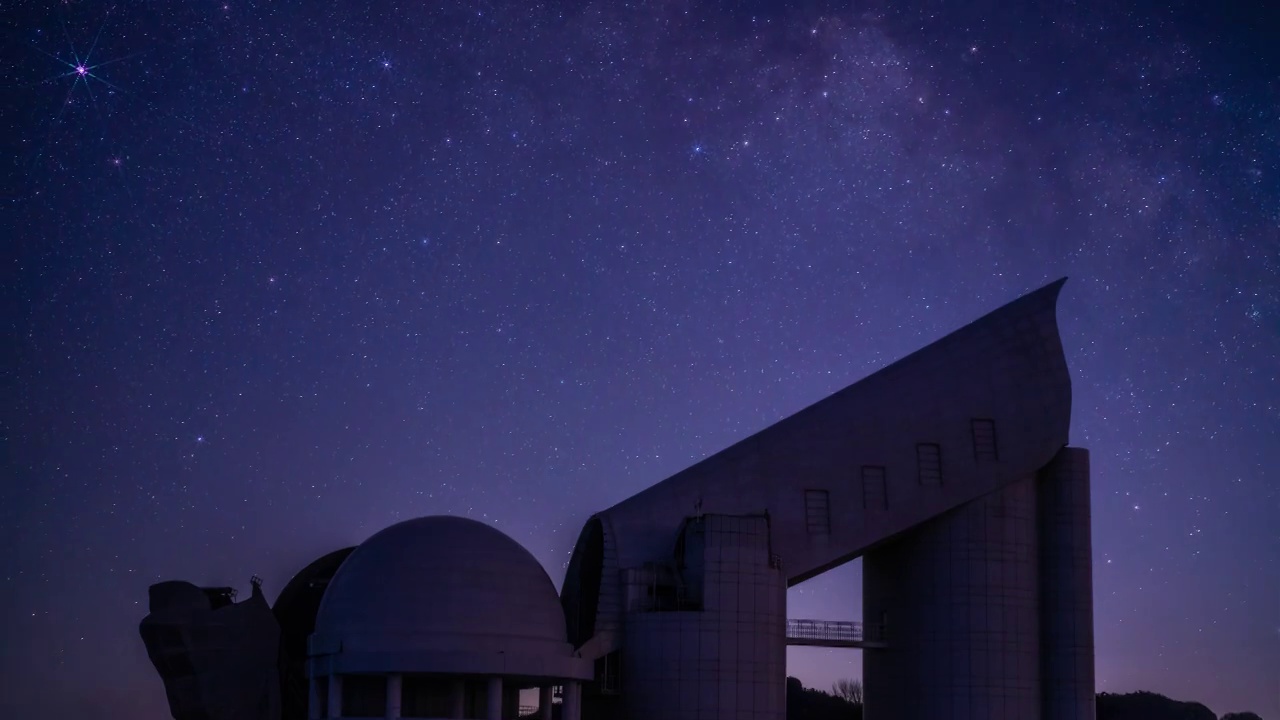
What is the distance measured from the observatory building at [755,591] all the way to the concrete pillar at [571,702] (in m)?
0.08

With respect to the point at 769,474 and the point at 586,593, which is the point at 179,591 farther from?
the point at 769,474

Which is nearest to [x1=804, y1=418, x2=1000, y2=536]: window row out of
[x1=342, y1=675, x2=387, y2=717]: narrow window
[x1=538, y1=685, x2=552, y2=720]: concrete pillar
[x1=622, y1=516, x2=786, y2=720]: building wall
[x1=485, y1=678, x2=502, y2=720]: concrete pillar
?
[x1=622, y1=516, x2=786, y2=720]: building wall

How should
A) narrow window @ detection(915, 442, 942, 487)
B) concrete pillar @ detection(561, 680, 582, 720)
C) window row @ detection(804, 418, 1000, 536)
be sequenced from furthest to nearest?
narrow window @ detection(915, 442, 942, 487)
window row @ detection(804, 418, 1000, 536)
concrete pillar @ detection(561, 680, 582, 720)

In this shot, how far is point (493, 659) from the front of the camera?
1822 inches

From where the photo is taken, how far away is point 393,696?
1795 inches

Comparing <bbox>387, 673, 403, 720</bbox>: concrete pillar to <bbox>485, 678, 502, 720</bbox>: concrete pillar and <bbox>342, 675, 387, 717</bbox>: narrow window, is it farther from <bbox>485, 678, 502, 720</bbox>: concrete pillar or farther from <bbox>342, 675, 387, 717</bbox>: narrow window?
<bbox>485, 678, 502, 720</bbox>: concrete pillar

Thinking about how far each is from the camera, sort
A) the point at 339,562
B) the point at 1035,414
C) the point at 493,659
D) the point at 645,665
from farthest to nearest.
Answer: the point at 1035,414, the point at 339,562, the point at 645,665, the point at 493,659

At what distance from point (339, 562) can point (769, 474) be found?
58.9ft

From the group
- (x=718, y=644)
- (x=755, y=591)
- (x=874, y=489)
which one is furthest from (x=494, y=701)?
(x=874, y=489)

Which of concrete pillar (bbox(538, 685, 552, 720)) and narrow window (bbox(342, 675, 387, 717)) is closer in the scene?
narrow window (bbox(342, 675, 387, 717))

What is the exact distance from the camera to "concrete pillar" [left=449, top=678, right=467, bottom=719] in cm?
4694

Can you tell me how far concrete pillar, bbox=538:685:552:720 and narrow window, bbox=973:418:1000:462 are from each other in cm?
2056

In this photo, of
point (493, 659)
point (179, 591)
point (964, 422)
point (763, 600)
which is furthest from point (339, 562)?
point (964, 422)

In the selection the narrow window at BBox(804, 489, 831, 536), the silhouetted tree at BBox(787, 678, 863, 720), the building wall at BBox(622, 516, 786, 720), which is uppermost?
the narrow window at BBox(804, 489, 831, 536)
